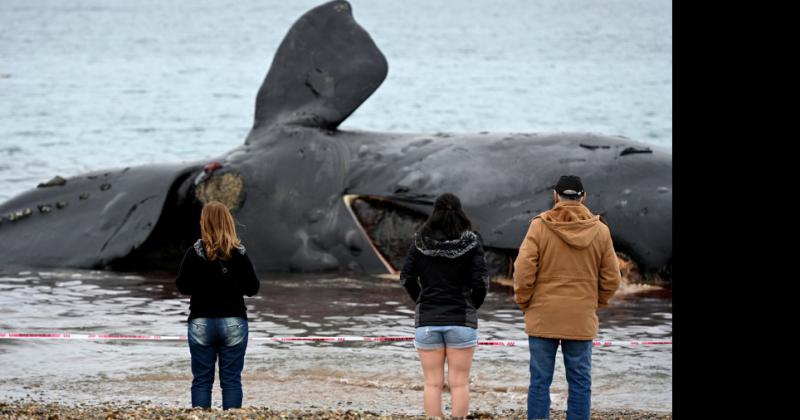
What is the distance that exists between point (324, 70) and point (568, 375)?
7.23 meters

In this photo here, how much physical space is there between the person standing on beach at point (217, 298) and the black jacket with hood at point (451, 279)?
937mm

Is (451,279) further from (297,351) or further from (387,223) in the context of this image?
(387,223)

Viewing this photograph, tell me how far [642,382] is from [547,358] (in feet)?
7.06

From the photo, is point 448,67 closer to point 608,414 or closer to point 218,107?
point 218,107

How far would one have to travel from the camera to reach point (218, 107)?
47.4 metres

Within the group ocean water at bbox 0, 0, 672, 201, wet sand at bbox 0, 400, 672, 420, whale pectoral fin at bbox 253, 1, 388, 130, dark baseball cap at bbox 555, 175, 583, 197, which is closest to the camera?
wet sand at bbox 0, 400, 672, 420

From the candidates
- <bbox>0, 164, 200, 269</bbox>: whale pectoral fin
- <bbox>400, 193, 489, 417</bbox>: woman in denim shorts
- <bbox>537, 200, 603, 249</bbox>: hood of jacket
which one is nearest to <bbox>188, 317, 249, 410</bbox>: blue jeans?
<bbox>400, 193, 489, 417</bbox>: woman in denim shorts

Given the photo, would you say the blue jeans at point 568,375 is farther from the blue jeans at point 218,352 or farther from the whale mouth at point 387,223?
the whale mouth at point 387,223

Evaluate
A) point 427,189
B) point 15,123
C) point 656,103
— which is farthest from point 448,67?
point 427,189

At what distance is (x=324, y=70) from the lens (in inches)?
526

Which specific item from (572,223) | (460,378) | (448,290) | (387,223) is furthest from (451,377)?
(387,223)

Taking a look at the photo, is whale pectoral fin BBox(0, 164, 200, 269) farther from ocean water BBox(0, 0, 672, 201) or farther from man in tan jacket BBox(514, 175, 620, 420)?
ocean water BBox(0, 0, 672, 201)

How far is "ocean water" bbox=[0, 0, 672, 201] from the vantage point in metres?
36.8

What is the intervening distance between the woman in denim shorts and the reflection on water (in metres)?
0.95
